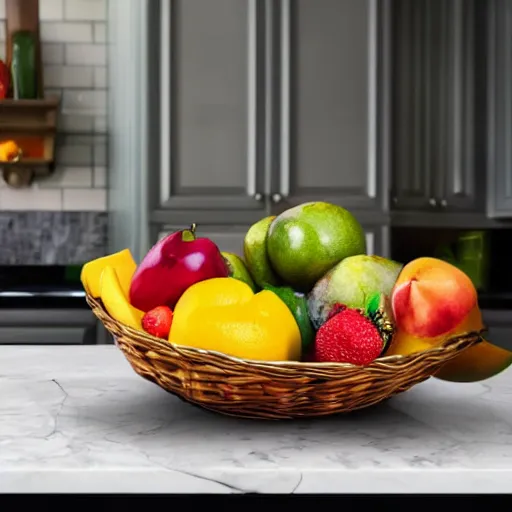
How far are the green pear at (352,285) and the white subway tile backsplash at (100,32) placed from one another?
100 inches

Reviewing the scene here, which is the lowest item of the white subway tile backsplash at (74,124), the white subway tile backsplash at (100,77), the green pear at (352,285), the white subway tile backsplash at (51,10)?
the green pear at (352,285)

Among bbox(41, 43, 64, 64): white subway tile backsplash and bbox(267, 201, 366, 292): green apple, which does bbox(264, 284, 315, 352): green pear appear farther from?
bbox(41, 43, 64, 64): white subway tile backsplash

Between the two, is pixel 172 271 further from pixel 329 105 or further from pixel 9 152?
pixel 9 152

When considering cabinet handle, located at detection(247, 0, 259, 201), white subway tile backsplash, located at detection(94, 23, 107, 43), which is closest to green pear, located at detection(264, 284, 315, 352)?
cabinet handle, located at detection(247, 0, 259, 201)

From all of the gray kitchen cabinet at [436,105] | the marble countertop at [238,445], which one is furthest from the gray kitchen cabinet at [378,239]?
the marble countertop at [238,445]

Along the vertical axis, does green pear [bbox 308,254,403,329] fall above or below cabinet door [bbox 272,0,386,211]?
below

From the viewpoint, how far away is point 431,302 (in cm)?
73

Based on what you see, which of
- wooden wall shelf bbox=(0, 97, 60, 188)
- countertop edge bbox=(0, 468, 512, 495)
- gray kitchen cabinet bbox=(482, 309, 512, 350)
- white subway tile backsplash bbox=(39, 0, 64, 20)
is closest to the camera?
countertop edge bbox=(0, 468, 512, 495)

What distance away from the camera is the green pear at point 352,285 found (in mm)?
756

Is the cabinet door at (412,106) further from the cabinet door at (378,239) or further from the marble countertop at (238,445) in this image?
the marble countertop at (238,445)

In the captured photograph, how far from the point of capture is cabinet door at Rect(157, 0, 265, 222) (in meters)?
2.68

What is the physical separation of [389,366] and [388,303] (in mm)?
78

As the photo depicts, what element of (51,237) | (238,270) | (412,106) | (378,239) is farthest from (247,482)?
(51,237)

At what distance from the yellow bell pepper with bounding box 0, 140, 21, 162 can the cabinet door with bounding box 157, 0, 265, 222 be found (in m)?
0.64
